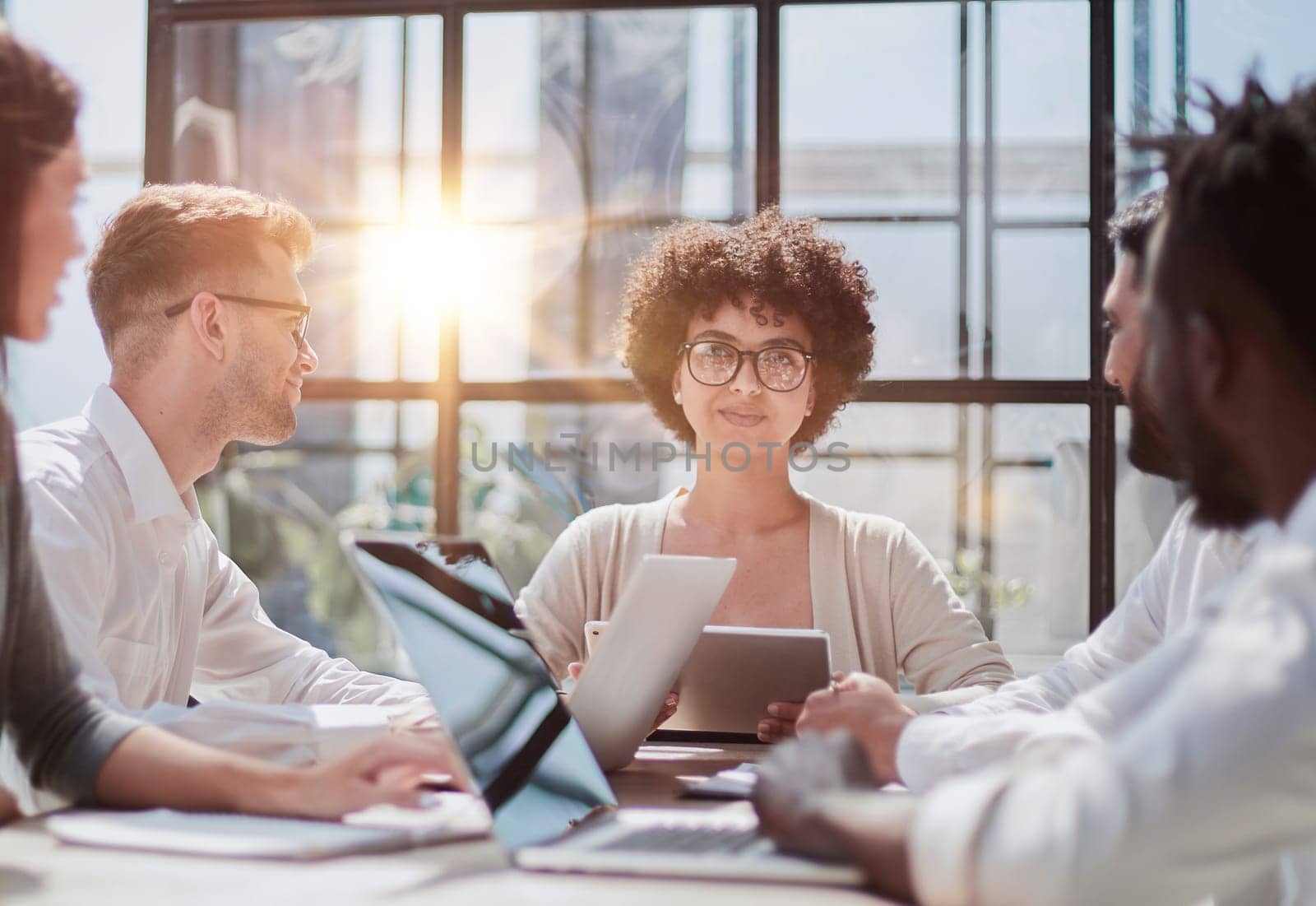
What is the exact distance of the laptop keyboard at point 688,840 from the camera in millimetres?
1022

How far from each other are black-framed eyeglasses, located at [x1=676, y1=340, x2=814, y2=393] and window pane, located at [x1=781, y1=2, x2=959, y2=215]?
74 cm

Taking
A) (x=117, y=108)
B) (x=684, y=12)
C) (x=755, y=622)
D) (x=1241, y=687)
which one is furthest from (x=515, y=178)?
Answer: (x=1241, y=687)

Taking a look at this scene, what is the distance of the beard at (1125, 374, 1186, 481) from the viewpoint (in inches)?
76.5

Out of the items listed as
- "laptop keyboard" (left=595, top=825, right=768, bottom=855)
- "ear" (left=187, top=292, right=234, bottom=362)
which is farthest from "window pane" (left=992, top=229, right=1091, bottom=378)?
"laptop keyboard" (left=595, top=825, right=768, bottom=855)

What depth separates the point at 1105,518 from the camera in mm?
3018

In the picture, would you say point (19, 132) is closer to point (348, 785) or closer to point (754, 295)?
point (348, 785)

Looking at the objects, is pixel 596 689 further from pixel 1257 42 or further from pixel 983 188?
pixel 1257 42

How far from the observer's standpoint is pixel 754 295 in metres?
2.62

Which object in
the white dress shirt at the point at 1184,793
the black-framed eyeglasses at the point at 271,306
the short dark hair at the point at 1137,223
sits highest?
the short dark hair at the point at 1137,223

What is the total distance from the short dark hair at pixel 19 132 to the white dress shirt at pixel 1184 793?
1.11m

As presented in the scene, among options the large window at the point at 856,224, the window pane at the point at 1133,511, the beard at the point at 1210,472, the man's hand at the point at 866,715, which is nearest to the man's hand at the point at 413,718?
the man's hand at the point at 866,715

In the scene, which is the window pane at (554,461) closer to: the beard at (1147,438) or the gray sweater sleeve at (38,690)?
the beard at (1147,438)

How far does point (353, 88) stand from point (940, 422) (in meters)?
4.46

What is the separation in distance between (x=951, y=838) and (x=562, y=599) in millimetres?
1702
